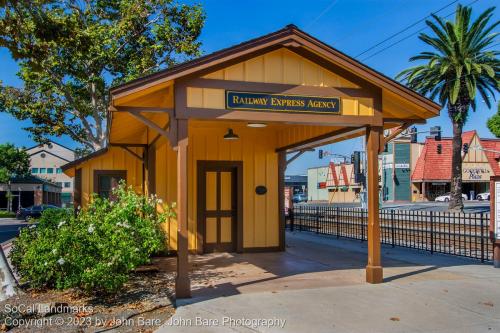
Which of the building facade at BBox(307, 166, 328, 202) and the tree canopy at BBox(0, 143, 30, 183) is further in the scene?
the building facade at BBox(307, 166, 328, 202)

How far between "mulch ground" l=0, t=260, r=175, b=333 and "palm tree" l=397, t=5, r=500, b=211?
80.7 feet

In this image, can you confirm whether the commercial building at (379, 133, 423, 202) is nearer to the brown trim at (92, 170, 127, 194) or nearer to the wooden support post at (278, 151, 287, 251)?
the wooden support post at (278, 151, 287, 251)

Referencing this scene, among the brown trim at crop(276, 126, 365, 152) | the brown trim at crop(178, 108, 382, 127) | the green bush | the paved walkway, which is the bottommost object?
the paved walkway

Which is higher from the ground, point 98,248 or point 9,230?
point 98,248

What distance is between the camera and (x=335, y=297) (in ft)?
23.1

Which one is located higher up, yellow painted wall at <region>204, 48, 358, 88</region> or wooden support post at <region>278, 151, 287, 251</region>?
yellow painted wall at <region>204, 48, 358, 88</region>

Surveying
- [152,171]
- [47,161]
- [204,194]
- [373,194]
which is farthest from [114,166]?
[47,161]

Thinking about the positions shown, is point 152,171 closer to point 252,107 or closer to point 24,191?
point 252,107

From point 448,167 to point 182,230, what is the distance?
5318 cm

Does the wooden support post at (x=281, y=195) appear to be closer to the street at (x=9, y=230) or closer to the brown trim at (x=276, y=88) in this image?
the brown trim at (x=276, y=88)

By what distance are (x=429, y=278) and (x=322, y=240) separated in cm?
680

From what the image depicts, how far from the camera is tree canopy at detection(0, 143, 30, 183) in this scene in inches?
2074

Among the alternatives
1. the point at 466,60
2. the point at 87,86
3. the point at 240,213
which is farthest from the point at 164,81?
the point at 466,60

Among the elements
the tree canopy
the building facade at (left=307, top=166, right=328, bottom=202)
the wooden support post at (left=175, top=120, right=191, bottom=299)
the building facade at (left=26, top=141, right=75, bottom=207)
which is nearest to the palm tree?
the wooden support post at (left=175, top=120, right=191, bottom=299)
